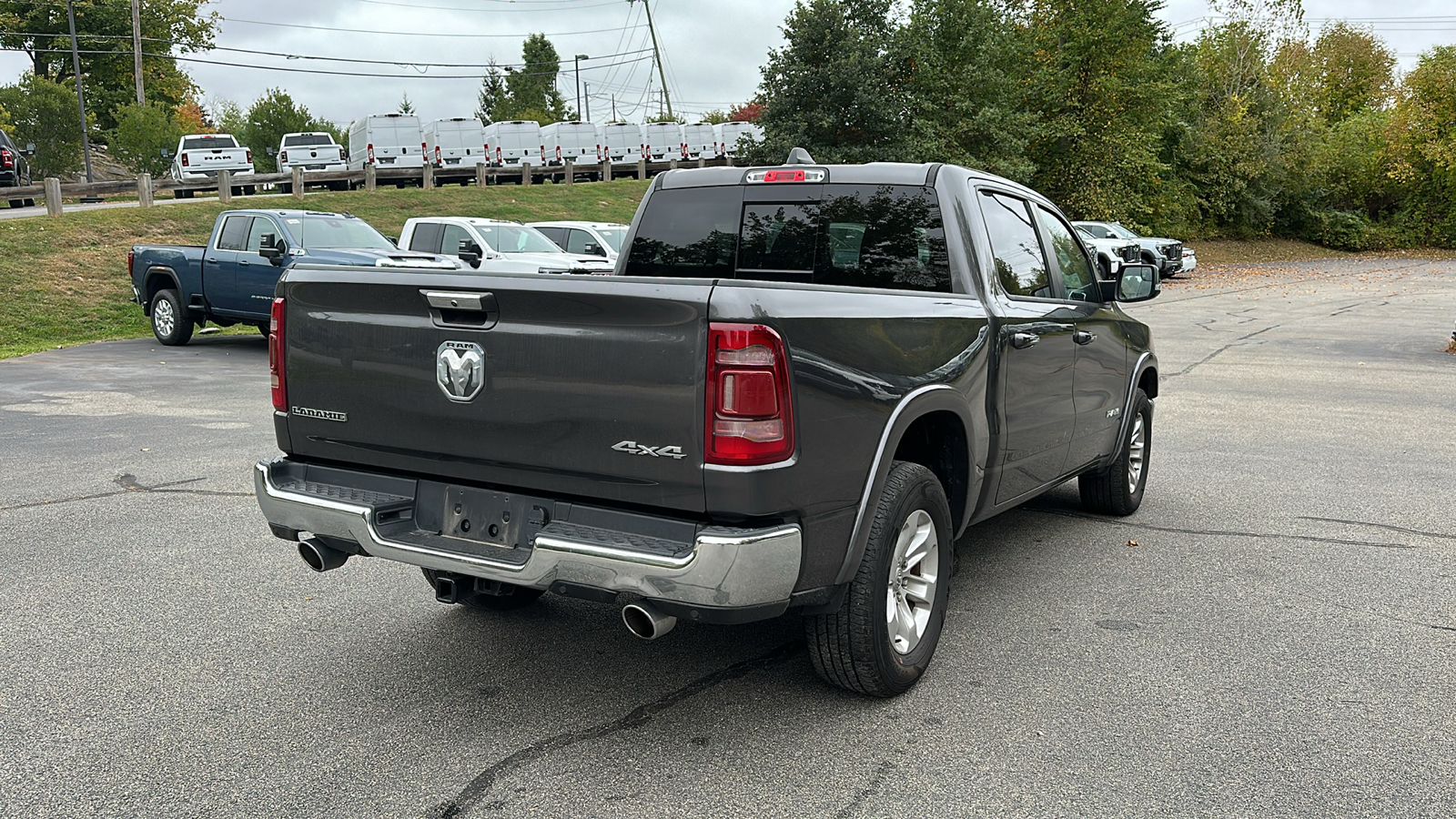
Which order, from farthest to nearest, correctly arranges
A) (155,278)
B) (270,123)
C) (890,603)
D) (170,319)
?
(270,123), (155,278), (170,319), (890,603)

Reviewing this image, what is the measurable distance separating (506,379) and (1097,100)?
139ft

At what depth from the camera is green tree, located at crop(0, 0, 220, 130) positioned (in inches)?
2457

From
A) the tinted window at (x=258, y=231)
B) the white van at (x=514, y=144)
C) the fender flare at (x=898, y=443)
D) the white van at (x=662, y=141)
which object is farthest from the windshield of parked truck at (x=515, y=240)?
the white van at (x=662, y=141)

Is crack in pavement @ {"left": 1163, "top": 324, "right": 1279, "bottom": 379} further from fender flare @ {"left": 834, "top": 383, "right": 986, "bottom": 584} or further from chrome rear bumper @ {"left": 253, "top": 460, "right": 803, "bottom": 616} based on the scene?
chrome rear bumper @ {"left": 253, "top": 460, "right": 803, "bottom": 616}

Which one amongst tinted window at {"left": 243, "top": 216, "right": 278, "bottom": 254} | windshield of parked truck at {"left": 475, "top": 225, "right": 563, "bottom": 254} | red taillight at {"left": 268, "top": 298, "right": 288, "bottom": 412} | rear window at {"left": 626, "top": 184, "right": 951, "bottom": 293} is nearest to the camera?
red taillight at {"left": 268, "top": 298, "right": 288, "bottom": 412}

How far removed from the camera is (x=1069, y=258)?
19.1ft

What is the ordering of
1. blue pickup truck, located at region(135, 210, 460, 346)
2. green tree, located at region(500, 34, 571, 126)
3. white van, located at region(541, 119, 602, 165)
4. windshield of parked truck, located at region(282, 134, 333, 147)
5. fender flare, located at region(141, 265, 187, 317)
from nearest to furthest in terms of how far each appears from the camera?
blue pickup truck, located at region(135, 210, 460, 346) → fender flare, located at region(141, 265, 187, 317) → windshield of parked truck, located at region(282, 134, 333, 147) → white van, located at region(541, 119, 602, 165) → green tree, located at region(500, 34, 571, 126)

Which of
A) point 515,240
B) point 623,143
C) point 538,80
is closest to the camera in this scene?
point 515,240

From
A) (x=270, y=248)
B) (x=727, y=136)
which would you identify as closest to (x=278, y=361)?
(x=270, y=248)

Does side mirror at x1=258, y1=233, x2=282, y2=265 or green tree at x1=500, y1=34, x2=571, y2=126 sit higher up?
green tree at x1=500, y1=34, x2=571, y2=126

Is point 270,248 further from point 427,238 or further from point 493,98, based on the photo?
point 493,98

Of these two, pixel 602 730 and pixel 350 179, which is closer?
pixel 602 730

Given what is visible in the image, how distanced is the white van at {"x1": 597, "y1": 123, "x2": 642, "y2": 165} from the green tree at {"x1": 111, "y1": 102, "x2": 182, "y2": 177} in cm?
1736

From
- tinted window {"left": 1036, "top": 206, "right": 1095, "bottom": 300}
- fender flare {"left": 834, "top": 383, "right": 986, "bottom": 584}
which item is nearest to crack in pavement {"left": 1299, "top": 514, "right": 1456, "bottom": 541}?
tinted window {"left": 1036, "top": 206, "right": 1095, "bottom": 300}
